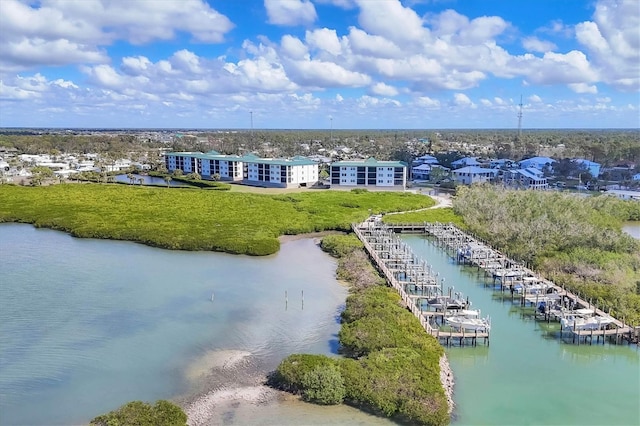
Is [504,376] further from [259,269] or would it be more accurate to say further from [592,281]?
[259,269]

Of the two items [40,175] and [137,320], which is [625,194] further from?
[40,175]

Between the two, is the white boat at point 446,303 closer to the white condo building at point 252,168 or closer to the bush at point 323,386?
the bush at point 323,386

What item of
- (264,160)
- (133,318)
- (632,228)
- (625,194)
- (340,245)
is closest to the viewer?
(133,318)

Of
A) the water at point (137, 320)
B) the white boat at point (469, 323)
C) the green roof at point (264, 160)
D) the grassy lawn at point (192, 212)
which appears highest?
the green roof at point (264, 160)

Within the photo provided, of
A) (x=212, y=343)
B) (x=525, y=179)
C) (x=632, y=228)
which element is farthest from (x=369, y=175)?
(x=212, y=343)

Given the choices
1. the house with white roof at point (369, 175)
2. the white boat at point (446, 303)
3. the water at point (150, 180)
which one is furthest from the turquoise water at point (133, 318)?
the water at point (150, 180)
